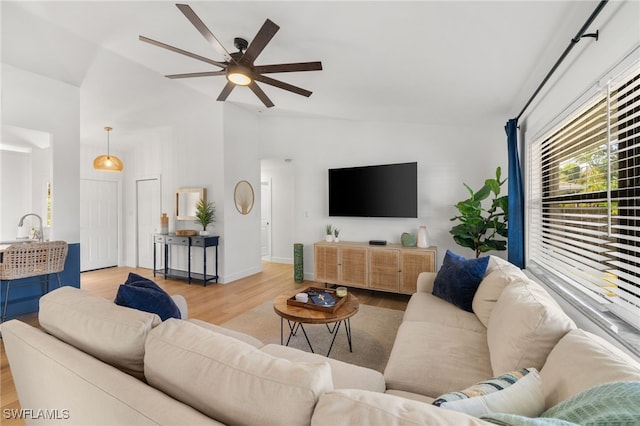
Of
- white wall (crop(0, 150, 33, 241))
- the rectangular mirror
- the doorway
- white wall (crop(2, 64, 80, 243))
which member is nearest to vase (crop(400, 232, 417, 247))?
the doorway

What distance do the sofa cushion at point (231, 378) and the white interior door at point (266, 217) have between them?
5537mm

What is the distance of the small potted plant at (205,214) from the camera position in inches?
179

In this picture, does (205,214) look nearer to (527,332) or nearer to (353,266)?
(353,266)

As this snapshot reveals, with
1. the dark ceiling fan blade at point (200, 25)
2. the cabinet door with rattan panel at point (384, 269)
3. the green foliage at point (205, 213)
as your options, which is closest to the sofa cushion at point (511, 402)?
the dark ceiling fan blade at point (200, 25)

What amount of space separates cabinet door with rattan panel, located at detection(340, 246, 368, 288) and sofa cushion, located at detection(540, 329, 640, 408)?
9.65 feet

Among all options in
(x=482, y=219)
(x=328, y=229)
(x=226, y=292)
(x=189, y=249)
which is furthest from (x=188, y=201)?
(x=482, y=219)

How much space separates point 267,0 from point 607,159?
7.30 feet

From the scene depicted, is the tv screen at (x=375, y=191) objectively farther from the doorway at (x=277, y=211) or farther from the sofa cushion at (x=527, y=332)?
the sofa cushion at (x=527, y=332)

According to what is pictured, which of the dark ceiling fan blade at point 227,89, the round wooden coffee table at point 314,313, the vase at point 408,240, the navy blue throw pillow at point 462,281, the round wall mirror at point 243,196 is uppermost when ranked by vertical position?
the dark ceiling fan blade at point 227,89

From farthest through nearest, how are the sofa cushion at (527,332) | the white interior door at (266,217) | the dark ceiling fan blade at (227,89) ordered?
the white interior door at (266,217)
the dark ceiling fan blade at (227,89)
the sofa cushion at (527,332)

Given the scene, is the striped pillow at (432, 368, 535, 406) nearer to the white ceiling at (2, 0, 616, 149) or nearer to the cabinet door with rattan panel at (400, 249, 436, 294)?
the white ceiling at (2, 0, 616, 149)

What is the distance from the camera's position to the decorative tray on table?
2138 mm

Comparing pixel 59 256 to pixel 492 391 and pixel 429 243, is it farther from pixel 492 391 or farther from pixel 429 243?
pixel 429 243

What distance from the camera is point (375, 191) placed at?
4.22m
